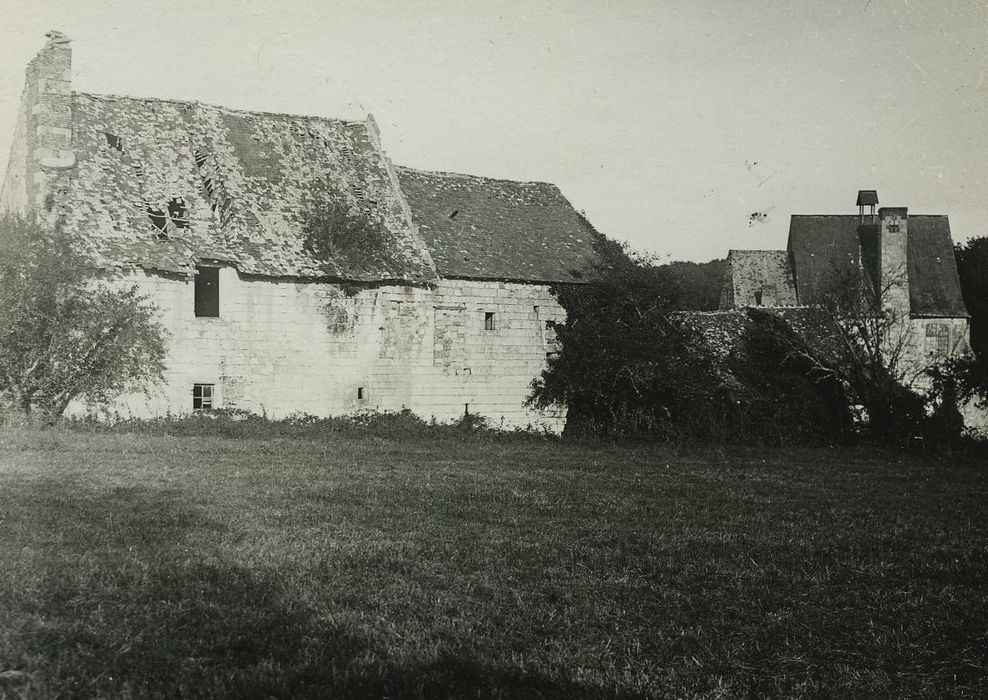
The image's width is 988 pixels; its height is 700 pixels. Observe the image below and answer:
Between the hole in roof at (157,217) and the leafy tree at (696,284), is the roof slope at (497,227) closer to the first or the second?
the leafy tree at (696,284)

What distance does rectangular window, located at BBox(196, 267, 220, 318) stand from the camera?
24156 mm

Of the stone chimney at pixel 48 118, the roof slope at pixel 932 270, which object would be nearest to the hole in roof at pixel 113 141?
the stone chimney at pixel 48 118

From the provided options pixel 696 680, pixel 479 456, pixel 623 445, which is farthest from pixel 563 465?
pixel 696 680

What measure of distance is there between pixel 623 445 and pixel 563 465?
6473 mm

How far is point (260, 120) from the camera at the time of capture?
1091 inches

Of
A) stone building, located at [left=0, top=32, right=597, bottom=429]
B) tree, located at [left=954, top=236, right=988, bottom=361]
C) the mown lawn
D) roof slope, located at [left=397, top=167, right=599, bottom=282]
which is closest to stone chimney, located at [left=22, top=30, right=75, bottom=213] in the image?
stone building, located at [left=0, top=32, right=597, bottom=429]

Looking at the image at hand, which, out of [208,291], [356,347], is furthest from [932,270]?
[208,291]

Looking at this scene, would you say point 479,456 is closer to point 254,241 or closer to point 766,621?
point 254,241

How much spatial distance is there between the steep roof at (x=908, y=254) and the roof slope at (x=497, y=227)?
18597mm

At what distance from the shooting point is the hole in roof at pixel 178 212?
78.1 feet

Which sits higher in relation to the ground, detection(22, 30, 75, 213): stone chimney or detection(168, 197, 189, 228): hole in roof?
detection(22, 30, 75, 213): stone chimney

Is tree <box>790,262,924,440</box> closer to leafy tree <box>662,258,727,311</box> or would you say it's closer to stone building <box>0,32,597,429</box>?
leafy tree <box>662,258,727,311</box>

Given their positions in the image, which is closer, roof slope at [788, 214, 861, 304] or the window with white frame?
the window with white frame

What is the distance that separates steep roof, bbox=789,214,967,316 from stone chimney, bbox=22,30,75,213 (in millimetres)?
34714
